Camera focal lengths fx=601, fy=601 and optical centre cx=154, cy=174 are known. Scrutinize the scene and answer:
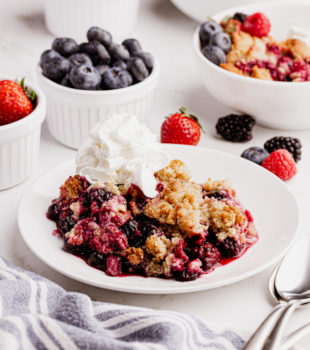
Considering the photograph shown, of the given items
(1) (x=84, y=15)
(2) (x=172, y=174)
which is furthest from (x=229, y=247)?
(1) (x=84, y=15)

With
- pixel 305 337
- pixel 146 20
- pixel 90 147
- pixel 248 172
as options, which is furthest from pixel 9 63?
pixel 305 337

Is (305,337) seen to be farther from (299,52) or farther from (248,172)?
(299,52)

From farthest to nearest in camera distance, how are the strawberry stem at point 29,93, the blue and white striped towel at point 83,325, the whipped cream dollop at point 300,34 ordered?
1. the whipped cream dollop at point 300,34
2. the strawberry stem at point 29,93
3. the blue and white striped towel at point 83,325

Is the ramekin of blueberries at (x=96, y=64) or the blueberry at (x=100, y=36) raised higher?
the blueberry at (x=100, y=36)

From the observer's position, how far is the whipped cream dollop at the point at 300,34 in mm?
2693

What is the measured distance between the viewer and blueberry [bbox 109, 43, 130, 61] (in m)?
2.37

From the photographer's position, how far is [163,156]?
1.91m

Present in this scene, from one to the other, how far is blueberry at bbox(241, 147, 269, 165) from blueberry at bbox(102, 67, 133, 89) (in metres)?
0.53

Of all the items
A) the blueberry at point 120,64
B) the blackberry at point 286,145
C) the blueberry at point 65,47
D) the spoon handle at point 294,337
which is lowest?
the blackberry at point 286,145

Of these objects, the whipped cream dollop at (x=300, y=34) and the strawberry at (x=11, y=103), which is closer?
the strawberry at (x=11, y=103)

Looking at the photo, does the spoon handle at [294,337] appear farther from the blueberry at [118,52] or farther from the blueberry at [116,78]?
the blueberry at [118,52]

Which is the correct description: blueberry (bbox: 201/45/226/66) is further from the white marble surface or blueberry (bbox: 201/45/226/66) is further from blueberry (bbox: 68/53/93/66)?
blueberry (bbox: 68/53/93/66)

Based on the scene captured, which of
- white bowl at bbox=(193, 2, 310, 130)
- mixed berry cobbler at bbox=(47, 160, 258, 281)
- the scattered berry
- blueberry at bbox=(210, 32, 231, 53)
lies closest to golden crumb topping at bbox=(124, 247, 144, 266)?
mixed berry cobbler at bbox=(47, 160, 258, 281)

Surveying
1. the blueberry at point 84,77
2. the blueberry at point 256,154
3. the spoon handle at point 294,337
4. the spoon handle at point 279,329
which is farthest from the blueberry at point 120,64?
the spoon handle at point 294,337
